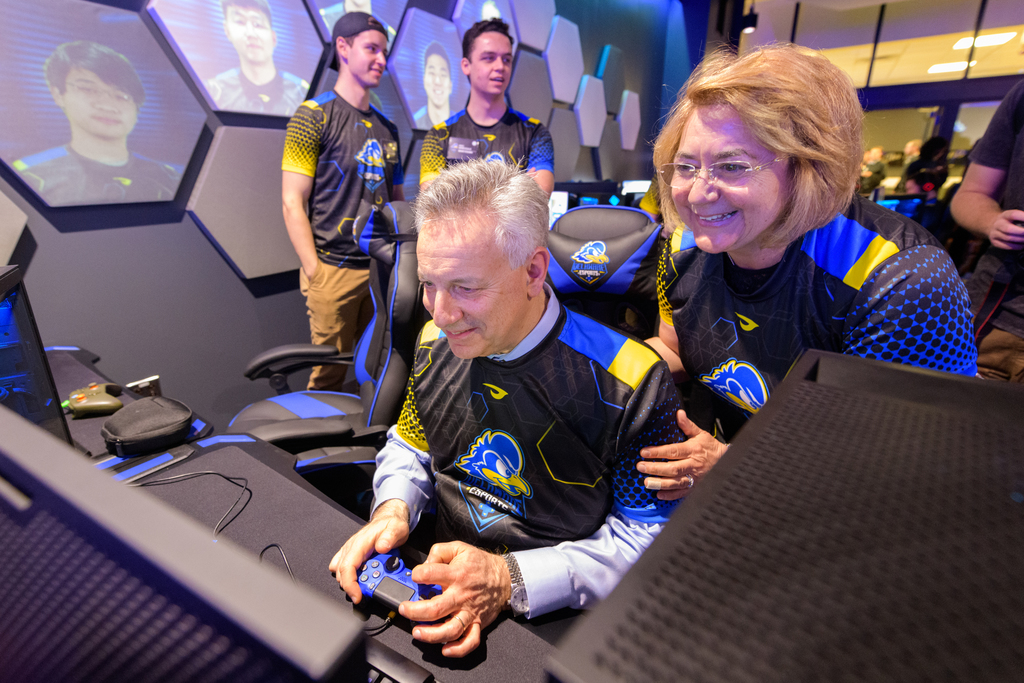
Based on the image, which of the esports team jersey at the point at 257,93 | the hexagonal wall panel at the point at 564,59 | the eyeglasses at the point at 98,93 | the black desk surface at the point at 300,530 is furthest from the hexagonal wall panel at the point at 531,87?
the black desk surface at the point at 300,530

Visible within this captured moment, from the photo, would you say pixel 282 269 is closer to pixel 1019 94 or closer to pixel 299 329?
pixel 299 329

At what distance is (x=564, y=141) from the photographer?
442 cm

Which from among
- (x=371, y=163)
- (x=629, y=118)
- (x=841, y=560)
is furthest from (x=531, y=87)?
(x=841, y=560)

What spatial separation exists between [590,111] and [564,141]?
55 centimetres

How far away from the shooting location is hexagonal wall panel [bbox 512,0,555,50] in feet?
11.9

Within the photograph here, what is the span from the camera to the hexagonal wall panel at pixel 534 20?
364cm

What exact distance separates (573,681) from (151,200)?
8.44 ft

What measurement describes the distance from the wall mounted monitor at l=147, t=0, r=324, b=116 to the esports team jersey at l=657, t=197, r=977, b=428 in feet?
7.00

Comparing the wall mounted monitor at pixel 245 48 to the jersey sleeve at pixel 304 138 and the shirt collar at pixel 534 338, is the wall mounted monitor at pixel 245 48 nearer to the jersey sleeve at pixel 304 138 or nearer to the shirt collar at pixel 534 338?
the jersey sleeve at pixel 304 138

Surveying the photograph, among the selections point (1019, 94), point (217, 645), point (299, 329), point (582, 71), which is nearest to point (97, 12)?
point (299, 329)

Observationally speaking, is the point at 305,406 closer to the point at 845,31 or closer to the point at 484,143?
the point at 484,143

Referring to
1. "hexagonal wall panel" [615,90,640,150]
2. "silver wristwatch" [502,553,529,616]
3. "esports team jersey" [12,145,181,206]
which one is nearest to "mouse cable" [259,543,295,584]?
"silver wristwatch" [502,553,529,616]

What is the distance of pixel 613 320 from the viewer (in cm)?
146

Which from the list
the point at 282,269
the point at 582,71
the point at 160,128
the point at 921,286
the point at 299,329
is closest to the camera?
the point at 921,286
